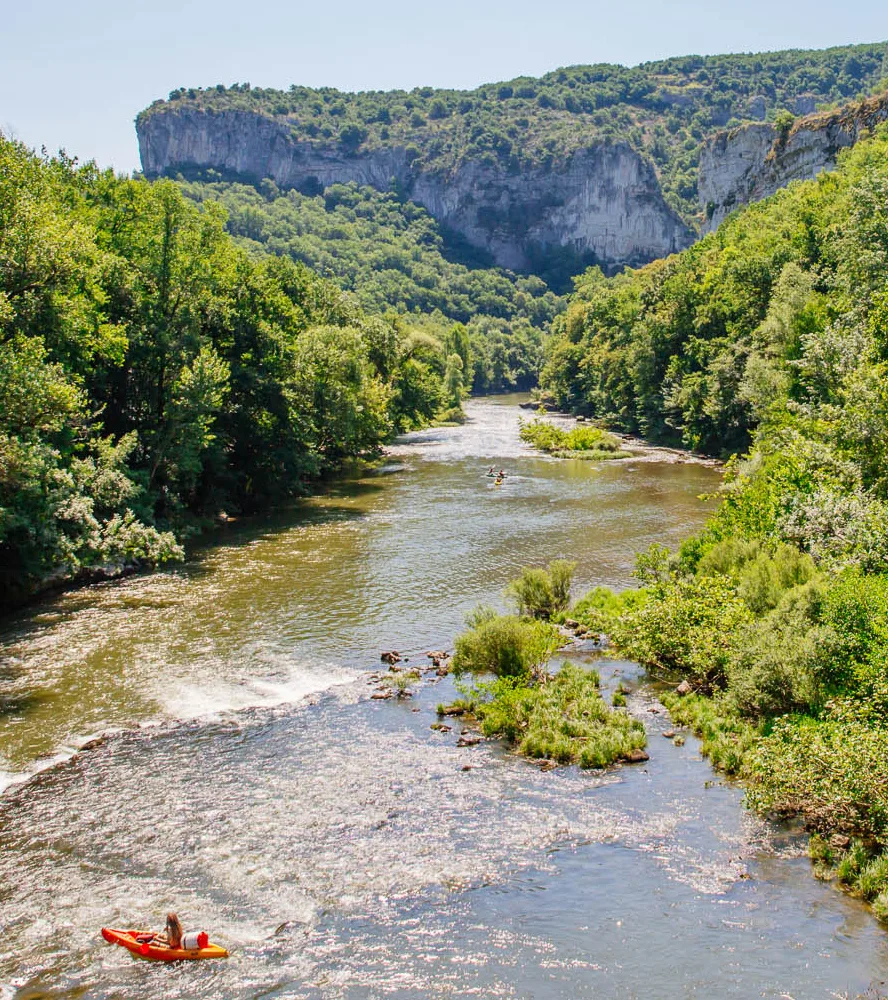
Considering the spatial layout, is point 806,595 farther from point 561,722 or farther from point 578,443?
point 578,443

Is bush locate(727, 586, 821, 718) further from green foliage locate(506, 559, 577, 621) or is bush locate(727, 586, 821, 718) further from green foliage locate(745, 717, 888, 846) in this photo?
green foliage locate(506, 559, 577, 621)

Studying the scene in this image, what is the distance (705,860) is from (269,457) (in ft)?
116

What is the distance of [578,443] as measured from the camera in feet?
218

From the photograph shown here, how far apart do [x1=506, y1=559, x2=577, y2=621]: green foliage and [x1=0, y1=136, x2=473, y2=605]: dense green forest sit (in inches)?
542

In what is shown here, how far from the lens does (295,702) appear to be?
798 inches

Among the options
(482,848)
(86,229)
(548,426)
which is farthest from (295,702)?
(548,426)

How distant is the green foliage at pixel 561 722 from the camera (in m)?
17.1

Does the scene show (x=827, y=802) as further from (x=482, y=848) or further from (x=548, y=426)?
(x=548, y=426)

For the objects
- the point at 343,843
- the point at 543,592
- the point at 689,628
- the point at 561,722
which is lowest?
the point at 343,843

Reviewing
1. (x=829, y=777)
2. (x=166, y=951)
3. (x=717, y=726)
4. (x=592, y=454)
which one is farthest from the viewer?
(x=592, y=454)

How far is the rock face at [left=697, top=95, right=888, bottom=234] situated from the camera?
87206mm

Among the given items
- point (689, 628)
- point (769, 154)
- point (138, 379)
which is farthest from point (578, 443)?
point (769, 154)

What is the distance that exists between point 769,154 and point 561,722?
105m

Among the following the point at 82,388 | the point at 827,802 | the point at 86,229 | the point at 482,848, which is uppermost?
the point at 86,229
